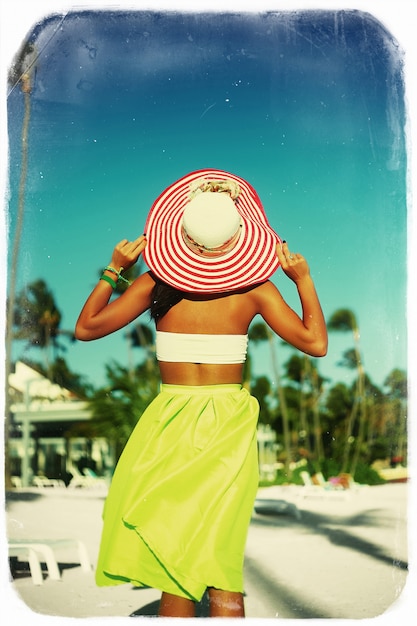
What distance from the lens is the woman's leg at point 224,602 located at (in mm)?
2609

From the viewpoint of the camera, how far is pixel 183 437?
2.66 metres

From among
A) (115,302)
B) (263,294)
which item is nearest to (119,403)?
(115,302)

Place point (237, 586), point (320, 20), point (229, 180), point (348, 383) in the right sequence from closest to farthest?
1. point (237, 586)
2. point (229, 180)
3. point (320, 20)
4. point (348, 383)

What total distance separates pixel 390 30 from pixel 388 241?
79 cm

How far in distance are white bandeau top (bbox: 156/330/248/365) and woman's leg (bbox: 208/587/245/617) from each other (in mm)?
761

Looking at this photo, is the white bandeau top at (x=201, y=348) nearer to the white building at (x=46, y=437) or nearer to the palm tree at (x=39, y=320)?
the palm tree at (x=39, y=320)

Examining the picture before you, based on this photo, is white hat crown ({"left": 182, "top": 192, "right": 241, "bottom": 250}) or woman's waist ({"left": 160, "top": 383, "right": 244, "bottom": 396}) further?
woman's waist ({"left": 160, "top": 383, "right": 244, "bottom": 396})

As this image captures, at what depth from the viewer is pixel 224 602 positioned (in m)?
2.62

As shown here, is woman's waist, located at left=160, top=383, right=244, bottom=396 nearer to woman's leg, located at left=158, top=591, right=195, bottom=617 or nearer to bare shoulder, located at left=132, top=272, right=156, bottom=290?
bare shoulder, located at left=132, top=272, right=156, bottom=290

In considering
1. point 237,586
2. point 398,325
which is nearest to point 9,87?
point 398,325

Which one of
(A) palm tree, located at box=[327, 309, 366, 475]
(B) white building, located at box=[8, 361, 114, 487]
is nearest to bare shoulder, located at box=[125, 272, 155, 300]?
(B) white building, located at box=[8, 361, 114, 487]

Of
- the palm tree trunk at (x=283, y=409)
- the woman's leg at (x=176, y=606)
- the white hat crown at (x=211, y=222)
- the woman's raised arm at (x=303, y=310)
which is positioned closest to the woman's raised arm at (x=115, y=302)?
the white hat crown at (x=211, y=222)

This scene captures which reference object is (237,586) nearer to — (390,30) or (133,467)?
(133,467)

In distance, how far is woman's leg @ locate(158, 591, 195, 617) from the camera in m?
2.66
